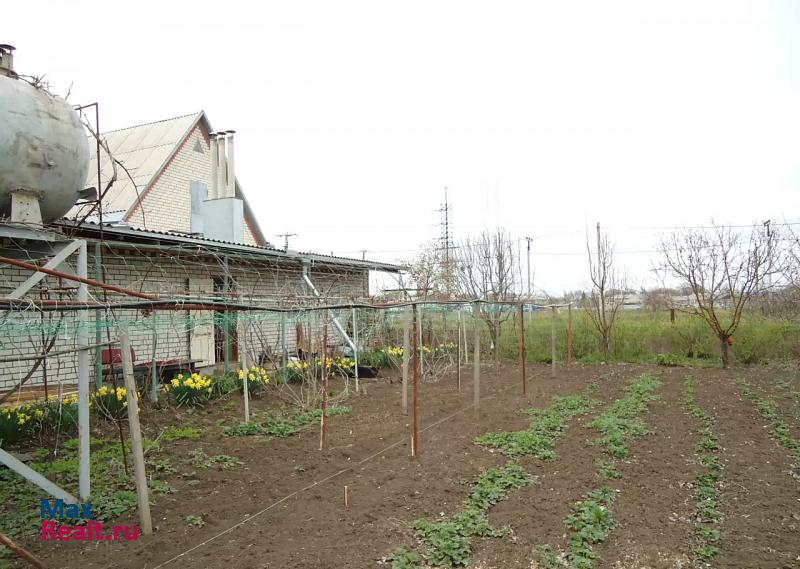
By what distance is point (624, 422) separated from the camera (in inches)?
263

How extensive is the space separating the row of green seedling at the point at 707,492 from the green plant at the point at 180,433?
5.15 meters

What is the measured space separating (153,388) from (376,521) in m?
4.57

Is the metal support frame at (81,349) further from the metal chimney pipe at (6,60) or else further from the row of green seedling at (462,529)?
the row of green seedling at (462,529)

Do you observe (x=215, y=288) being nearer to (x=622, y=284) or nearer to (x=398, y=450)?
(x=398, y=450)

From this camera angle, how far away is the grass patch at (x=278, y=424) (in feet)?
21.6

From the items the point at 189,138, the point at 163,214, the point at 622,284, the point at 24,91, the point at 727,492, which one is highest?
the point at 189,138

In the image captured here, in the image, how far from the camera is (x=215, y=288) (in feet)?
38.9

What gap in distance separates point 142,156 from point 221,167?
2121 millimetres

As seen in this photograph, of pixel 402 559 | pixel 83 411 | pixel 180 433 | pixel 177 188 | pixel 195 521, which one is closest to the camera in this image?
pixel 402 559

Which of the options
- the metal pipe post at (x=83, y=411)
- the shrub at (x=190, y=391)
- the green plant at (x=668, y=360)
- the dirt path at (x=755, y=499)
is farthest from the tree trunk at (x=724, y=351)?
the metal pipe post at (x=83, y=411)

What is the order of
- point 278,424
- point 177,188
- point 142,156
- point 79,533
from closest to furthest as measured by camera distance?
point 79,533, point 278,424, point 177,188, point 142,156

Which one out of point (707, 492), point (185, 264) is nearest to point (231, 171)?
point (185, 264)

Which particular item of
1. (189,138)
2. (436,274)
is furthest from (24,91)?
(436,274)

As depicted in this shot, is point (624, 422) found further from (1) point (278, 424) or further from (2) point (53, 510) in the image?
(2) point (53, 510)
